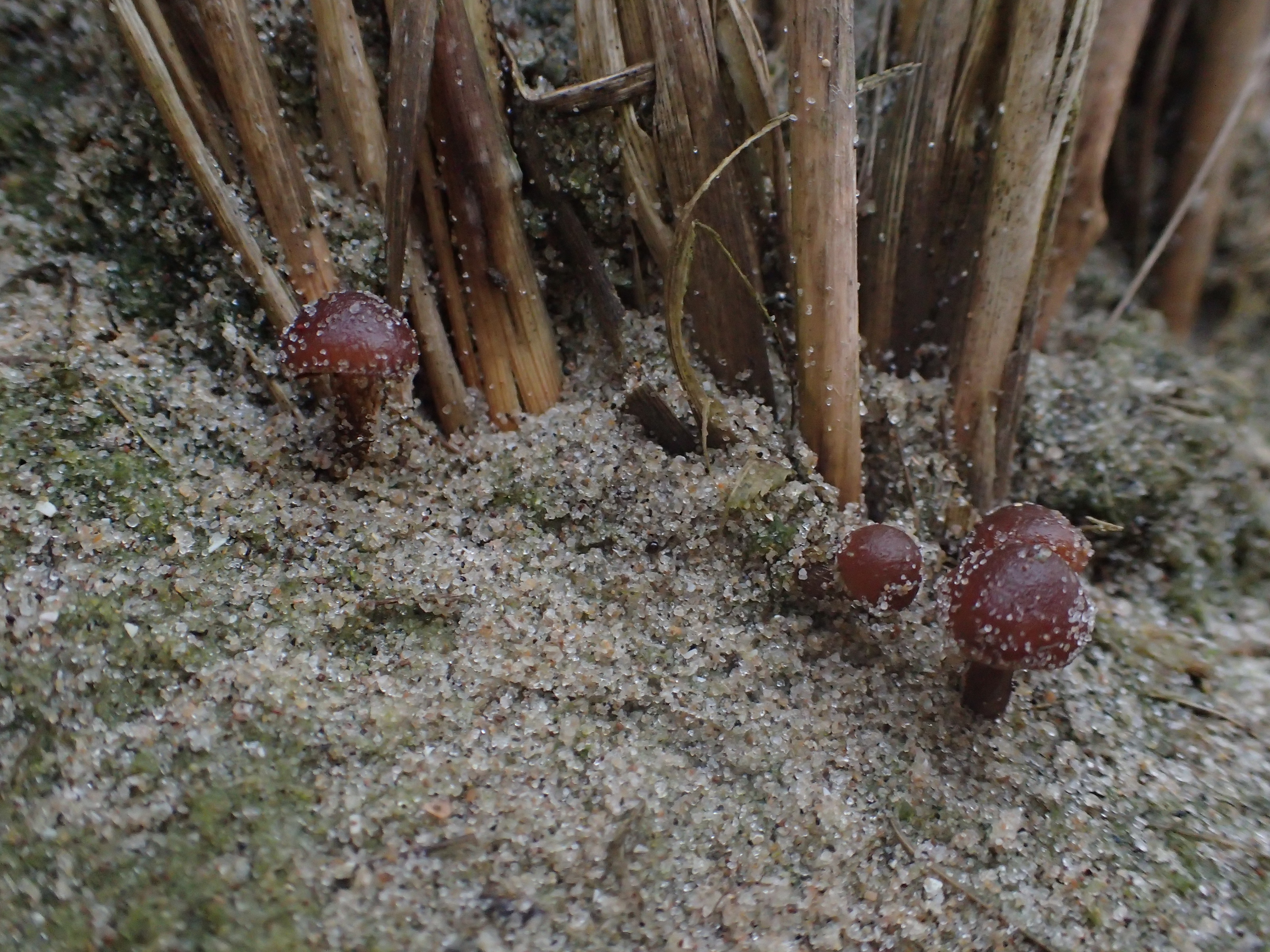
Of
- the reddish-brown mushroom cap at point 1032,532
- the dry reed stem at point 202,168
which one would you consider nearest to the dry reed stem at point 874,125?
the reddish-brown mushroom cap at point 1032,532

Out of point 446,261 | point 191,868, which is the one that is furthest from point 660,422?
point 191,868

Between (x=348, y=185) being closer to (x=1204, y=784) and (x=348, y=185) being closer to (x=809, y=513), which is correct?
(x=809, y=513)

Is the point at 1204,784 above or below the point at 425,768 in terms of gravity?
below

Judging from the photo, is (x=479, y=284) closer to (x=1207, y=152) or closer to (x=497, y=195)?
(x=497, y=195)

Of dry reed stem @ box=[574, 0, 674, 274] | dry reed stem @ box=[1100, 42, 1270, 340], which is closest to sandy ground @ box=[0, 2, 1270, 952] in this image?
dry reed stem @ box=[574, 0, 674, 274]

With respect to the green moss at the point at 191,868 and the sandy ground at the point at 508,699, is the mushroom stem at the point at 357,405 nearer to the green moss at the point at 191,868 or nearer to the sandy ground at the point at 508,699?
the sandy ground at the point at 508,699

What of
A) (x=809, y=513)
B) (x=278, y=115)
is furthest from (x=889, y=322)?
(x=278, y=115)
